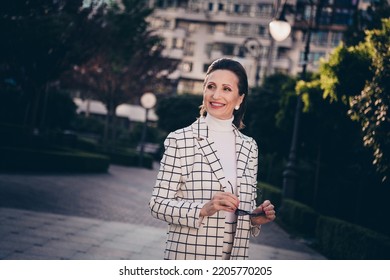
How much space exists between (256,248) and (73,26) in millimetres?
14898

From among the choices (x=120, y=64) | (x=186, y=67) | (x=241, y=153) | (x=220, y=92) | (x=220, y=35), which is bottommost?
(x=241, y=153)

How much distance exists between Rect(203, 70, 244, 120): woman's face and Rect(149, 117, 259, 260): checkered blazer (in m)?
0.13

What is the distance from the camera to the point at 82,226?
10.3m

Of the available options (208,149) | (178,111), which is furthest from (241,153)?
(178,111)

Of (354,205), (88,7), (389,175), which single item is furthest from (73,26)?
(389,175)

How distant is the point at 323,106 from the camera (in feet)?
45.7

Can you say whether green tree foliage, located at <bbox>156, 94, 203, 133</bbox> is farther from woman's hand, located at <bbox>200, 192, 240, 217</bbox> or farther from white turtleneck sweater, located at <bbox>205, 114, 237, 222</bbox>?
woman's hand, located at <bbox>200, 192, 240, 217</bbox>

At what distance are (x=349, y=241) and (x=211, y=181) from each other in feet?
25.7

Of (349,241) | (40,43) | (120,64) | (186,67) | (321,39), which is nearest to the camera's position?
(349,241)

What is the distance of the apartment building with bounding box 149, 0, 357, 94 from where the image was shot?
61.9 m

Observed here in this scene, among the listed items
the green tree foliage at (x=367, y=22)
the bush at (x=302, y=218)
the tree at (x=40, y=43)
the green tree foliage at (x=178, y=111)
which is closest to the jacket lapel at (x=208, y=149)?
the bush at (x=302, y=218)

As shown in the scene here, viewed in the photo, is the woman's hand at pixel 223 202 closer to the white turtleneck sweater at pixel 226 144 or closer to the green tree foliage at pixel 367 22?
the white turtleneck sweater at pixel 226 144

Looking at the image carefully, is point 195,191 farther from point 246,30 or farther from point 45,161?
point 246,30

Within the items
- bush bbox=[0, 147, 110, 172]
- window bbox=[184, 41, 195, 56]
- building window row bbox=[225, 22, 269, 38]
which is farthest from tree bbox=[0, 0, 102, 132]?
window bbox=[184, 41, 195, 56]
